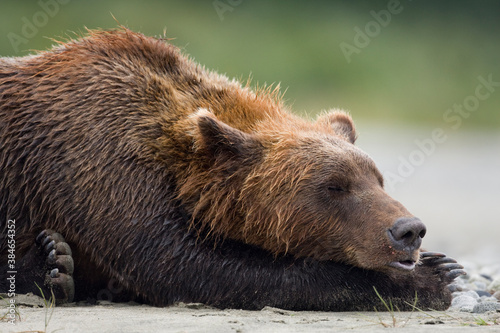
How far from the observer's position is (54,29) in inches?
933

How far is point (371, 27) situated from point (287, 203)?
21.6m

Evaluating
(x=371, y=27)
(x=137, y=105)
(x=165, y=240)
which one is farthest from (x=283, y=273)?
(x=371, y=27)

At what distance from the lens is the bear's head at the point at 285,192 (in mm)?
6344

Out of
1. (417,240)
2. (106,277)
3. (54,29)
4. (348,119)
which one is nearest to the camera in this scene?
(417,240)

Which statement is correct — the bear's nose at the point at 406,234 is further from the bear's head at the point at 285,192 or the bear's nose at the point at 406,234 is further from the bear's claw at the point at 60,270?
the bear's claw at the point at 60,270

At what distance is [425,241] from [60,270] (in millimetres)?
8246

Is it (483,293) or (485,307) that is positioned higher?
(483,293)

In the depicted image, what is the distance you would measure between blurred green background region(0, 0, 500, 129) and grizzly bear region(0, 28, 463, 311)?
619 inches

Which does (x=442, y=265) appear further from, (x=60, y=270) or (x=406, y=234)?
(x=60, y=270)

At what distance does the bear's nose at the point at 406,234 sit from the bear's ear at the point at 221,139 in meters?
1.43

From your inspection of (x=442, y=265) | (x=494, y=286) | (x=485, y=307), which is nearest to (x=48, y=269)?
(x=442, y=265)

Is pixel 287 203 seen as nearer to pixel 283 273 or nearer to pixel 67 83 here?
pixel 283 273

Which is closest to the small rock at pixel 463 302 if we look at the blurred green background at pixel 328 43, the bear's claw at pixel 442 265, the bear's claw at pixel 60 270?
the bear's claw at pixel 442 265

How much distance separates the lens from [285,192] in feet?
21.3
